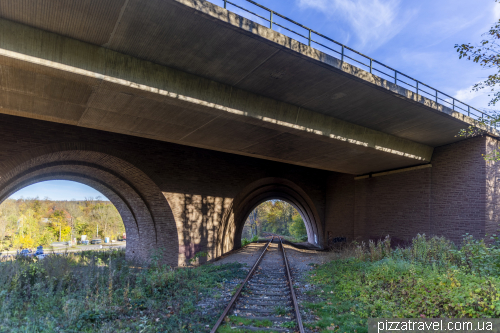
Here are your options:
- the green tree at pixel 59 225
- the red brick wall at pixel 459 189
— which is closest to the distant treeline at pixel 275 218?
the green tree at pixel 59 225

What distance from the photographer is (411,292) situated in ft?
20.1

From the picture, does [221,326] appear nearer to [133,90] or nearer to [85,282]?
[85,282]

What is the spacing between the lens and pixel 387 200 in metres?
16.9

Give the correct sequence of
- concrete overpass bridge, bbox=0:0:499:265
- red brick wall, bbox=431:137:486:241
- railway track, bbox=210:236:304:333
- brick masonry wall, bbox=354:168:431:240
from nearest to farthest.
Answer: railway track, bbox=210:236:304:333, concrete overpass bridge, bbox=0:0:499:265, red brick wall, bbox=431:137:486:241, brick masonry wall, bbox=354:168:431:240

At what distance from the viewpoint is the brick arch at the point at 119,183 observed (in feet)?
36.3

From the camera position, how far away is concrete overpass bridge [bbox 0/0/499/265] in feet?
22.0

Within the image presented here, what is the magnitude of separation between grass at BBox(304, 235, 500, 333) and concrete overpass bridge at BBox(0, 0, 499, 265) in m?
5.15

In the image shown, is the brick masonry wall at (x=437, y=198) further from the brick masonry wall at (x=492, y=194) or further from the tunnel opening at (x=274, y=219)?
Result: the tunnel opening at (x=274, y=219)

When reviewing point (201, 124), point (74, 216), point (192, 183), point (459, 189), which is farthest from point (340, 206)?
point (74, 216)

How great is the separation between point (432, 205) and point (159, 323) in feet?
45.2

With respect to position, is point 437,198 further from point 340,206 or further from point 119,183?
point 119,183

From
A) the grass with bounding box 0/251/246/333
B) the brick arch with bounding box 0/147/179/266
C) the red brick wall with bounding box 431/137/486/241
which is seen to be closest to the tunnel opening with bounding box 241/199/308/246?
the brick arch with bounding box 0/147/179/266

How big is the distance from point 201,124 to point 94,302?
607 cm

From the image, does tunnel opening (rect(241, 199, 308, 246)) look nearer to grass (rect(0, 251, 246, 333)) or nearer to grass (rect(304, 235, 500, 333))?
grass (rect(304, 235, 500, 333))
